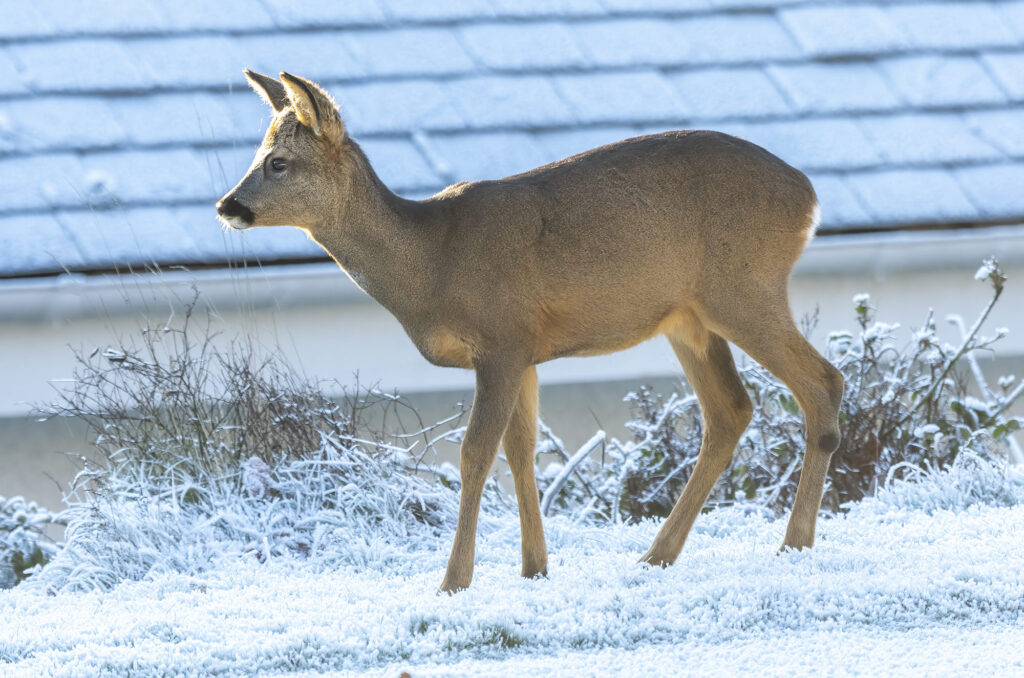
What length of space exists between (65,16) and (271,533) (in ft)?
11.9

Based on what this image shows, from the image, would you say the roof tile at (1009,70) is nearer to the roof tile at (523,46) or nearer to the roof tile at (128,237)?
the roof tile at (523,46)

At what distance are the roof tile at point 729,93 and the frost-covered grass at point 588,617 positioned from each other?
3076 mm

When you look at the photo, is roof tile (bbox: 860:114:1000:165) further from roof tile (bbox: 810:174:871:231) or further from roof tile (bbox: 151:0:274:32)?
roof tile (bbox: 151:0:274:32)

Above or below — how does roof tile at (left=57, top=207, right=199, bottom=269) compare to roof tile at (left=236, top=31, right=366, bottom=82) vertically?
below

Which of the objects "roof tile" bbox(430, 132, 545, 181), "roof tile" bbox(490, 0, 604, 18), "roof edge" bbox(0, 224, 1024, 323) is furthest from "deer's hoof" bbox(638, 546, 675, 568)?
"roof tile" bbox(490, 0, 604, 18)

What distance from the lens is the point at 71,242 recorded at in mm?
6465

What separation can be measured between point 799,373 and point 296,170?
67.4 inches

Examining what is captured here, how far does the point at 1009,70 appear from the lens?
24.8ft

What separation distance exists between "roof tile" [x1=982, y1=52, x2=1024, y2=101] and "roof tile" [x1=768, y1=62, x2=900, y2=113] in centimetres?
64

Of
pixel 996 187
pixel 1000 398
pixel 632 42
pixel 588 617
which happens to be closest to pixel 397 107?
pixel 632 42

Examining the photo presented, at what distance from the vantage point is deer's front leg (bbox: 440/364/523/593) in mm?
3982

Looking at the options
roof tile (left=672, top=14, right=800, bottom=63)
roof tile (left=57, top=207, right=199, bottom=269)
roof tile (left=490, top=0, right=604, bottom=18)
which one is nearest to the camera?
roof tile (left=57, top=207, right=199, bottom=269)

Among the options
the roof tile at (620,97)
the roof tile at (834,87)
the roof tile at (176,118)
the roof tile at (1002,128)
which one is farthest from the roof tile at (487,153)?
the roof tile at (1002,128)

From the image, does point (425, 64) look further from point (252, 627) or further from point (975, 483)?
point (252, 627)
